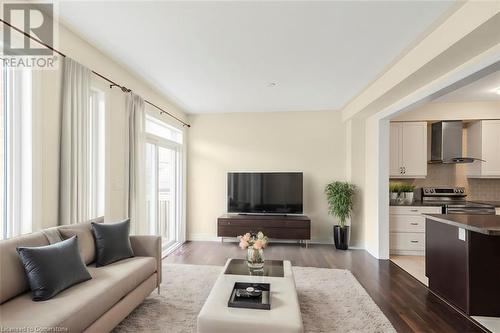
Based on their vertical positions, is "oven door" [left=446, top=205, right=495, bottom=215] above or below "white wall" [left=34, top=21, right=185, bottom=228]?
below

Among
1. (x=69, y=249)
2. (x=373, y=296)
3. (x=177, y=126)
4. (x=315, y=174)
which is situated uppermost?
(x=177, y=126)

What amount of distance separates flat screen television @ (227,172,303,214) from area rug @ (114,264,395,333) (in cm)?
178

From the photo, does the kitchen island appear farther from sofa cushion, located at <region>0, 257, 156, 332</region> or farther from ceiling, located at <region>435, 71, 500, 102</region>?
sofa cushion, located at <region>0, 257, 156, 332</region>

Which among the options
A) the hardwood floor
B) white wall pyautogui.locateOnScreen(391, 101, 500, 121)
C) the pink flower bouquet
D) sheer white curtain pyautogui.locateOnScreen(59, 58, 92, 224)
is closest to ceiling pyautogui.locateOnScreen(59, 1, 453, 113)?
sheer white curtain pyautogui.locateOnScreen(59, 58, 92, 224)

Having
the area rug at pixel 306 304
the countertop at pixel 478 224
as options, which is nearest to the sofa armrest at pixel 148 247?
the area rug at pixel 306 304

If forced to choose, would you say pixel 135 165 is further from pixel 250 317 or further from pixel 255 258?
pixel 250 317

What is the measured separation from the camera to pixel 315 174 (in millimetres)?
5633

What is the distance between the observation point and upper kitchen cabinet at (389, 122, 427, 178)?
5.02 meters

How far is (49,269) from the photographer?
1866 mm

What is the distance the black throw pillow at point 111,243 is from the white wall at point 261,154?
3.10 m

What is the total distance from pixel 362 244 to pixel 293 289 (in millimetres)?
3494

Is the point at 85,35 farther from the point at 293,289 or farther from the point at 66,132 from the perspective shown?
the point at 293,289

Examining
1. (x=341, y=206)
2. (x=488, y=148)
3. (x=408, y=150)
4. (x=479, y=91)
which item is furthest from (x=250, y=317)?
(x=488, y=148)

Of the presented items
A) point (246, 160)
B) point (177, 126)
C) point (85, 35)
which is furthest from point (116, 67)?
point (246, 160)
